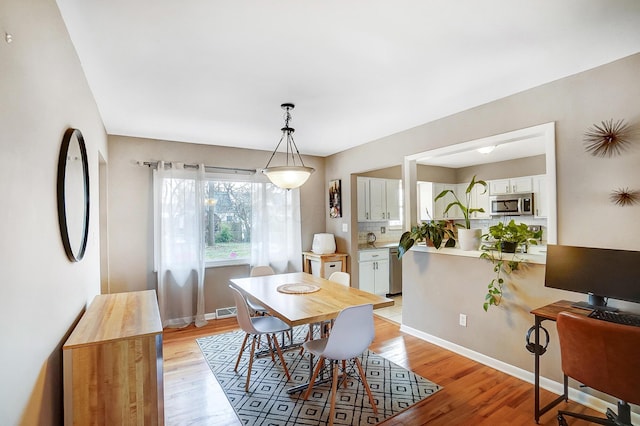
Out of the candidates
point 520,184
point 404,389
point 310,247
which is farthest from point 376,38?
point 520,184

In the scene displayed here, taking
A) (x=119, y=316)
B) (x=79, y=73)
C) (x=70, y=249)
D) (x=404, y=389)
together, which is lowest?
(x=404, y=389)

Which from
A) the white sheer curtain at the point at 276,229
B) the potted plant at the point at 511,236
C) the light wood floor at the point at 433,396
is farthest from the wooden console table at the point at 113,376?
the white sheer curtain at the point at 276,229

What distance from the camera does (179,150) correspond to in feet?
14.0

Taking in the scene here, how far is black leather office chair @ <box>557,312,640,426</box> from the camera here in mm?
1671

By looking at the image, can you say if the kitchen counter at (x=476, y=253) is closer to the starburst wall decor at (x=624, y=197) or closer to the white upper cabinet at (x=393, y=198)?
the starburst wall decor at (x=624, y=197)

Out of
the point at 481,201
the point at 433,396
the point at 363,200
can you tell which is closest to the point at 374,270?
the point at 363,200

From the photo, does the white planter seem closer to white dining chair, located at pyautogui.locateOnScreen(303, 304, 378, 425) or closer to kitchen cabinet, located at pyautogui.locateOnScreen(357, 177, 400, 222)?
white dining chair, located at pyautogui.locateOnScreen(303, 304, 378, 425)

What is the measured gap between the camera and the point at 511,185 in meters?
5.46

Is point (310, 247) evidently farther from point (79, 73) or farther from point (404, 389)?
point (79, 73)

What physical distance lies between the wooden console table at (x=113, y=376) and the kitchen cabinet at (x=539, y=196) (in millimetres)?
5535

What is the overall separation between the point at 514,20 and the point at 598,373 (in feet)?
6.59

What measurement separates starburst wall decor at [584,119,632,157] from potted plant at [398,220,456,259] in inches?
55.4

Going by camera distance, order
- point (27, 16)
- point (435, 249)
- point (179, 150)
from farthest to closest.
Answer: point (179, 150) → point (435, 249) → point (27, 16)

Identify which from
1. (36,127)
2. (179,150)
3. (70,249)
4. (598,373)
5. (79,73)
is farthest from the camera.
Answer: (179,150)
